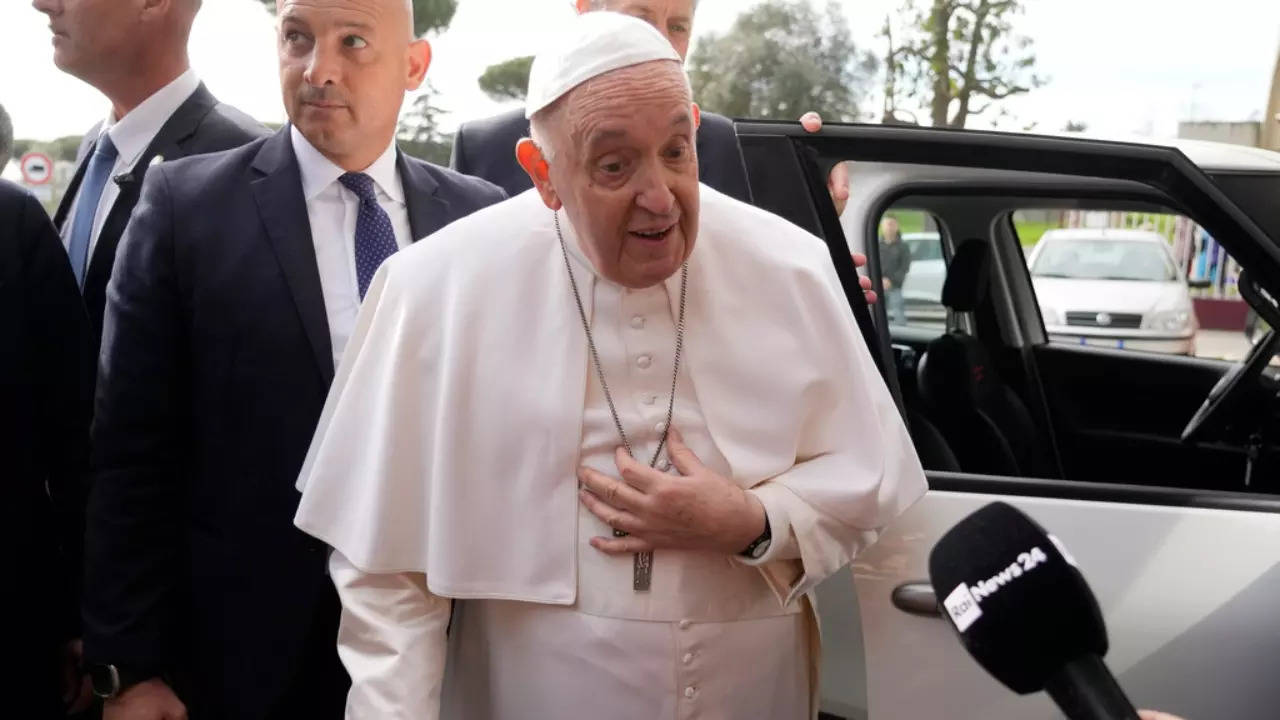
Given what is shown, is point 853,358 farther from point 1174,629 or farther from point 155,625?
point 155,625

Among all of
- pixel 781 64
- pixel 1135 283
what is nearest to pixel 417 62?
pixel 1135 283

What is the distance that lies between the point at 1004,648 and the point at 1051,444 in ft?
9.77

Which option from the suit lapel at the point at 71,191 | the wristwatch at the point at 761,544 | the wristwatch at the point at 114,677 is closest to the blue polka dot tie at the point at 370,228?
the wristwatch at the point at 114,677

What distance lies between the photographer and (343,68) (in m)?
2.31

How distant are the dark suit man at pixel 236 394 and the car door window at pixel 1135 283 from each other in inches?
71.2

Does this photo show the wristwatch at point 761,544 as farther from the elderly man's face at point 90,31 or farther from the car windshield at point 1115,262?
the car windshield at point 1115,262

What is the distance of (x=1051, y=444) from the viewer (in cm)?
390

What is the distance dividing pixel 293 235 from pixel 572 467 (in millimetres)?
747

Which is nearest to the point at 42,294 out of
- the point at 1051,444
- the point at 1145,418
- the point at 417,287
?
the point at 417,287

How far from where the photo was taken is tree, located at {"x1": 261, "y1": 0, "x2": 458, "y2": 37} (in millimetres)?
3279

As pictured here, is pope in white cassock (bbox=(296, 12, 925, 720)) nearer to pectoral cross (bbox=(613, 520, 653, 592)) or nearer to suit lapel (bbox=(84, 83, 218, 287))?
pectoral cross (bbox=(613, 520, 653, 592))

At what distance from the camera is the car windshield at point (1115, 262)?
7191 millimetres

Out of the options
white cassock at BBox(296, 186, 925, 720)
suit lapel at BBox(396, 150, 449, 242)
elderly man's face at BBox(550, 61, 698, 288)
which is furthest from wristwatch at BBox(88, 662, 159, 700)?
elderly man's face at BBox(550, 61, 698, 288)

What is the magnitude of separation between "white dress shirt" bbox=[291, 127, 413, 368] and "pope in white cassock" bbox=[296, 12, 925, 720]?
0.25m
